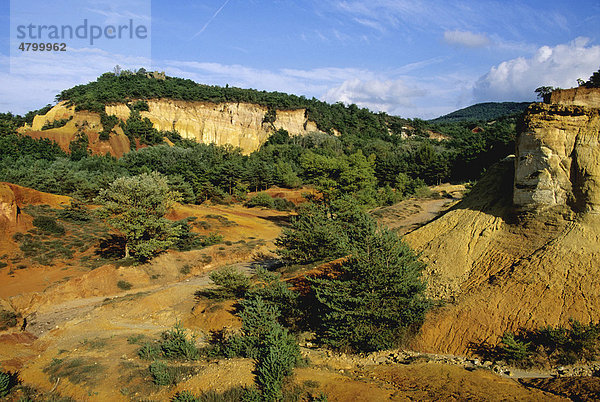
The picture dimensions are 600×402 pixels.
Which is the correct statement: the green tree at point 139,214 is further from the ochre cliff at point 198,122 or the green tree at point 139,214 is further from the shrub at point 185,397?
the ochre cliff at point 198,122

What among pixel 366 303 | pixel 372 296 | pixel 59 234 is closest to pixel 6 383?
pixel 366 303

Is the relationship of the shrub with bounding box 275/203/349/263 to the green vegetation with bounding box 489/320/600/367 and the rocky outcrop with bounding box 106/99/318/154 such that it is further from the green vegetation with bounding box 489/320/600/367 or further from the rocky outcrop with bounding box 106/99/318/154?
the rocky outcrop with bounding box 106/99/318/154

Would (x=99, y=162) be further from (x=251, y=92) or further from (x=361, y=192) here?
(x=251, y=92)

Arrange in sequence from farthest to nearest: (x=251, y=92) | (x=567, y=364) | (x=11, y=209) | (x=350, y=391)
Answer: (x=251, y=92), (x=11, y=209), (x=567, y=364), (x=350, y=391)

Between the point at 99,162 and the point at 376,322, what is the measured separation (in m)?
58.0

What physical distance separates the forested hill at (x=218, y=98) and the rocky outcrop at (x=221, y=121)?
1.69 meters

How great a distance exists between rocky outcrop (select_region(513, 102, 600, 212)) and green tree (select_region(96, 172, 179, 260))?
1986 cm

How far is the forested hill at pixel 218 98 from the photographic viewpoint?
82.4 metres

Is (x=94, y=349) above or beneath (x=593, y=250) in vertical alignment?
beneath

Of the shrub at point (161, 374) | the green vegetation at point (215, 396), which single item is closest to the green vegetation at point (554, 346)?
the green vegetation at point (215, 396)

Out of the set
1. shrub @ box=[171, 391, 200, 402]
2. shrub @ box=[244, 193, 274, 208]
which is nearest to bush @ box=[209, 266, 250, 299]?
shrub @ box=[171, 391, 200, 402]

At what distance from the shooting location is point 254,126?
92750 millimetres

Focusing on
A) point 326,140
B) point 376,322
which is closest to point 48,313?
point 376,322

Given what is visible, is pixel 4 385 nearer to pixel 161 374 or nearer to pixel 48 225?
pixel 161 374
